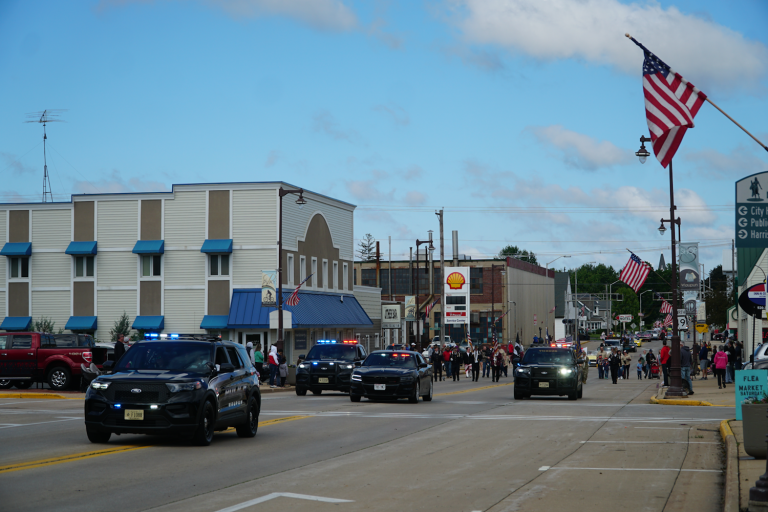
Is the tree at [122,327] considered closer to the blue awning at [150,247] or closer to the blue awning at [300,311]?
the blue awning at [150,247]

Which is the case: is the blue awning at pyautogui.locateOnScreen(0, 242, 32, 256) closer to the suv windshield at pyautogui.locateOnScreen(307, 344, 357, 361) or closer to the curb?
the suv windshield at pyautogui.locateOnScreen(307, 344, 357, 361)

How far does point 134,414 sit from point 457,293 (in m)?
61.9

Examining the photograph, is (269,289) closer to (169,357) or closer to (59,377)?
(59,377)

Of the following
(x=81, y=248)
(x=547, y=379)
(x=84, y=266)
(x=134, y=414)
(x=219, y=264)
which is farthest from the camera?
(x=84, y=266)

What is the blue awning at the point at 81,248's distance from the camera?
164 ft

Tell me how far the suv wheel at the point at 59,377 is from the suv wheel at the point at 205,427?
18378 mm

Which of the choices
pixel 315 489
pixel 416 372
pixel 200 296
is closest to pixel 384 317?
pixel 200 296

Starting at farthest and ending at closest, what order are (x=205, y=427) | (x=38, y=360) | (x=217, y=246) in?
(x=217, y=246)
(x=38, y=360)
(x=205, y=427)

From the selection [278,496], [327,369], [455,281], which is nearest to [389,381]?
[327,369]

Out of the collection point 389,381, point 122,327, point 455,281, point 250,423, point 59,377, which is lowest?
point 59,377

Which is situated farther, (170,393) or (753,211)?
(170,393)

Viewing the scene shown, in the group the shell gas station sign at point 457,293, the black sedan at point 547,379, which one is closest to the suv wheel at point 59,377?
the black sedan at point 547,379

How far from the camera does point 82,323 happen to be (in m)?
50.2

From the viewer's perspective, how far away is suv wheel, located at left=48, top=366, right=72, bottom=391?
1211 inches
